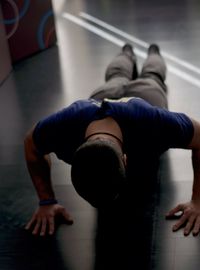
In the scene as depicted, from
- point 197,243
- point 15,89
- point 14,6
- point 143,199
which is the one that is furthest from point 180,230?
point 14,6

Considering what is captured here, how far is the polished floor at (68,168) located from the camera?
2.14m

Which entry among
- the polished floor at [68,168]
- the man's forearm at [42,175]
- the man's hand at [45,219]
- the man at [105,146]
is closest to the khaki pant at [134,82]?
the polished floor at [68,168]

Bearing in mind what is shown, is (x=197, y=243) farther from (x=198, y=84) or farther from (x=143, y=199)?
(x=198, y=84)

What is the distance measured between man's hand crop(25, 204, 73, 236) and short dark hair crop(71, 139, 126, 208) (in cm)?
51

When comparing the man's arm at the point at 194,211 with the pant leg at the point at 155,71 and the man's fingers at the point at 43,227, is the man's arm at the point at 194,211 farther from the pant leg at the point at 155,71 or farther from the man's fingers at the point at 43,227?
the pant leg at the point at 155,71

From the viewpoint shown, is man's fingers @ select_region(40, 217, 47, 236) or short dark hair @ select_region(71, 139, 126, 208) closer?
short dark hair @ select_region(71, 139, 126, 208)

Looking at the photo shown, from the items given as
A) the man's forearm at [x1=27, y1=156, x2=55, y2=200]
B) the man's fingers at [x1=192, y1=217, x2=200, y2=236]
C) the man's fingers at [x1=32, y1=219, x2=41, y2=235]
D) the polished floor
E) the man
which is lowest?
the polished floor

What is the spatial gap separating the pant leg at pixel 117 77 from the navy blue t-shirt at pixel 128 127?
19.4 inches

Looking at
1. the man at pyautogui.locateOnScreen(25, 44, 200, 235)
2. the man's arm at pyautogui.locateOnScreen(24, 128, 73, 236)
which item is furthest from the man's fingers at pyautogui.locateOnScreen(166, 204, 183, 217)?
the man's arm at pyautogui.locateOnScreen(24, 128, 73, 236)

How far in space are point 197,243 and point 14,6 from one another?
2729 millimetres

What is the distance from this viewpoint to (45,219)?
2283mm

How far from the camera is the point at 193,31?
180 inches

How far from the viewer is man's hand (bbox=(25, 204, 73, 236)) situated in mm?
2273

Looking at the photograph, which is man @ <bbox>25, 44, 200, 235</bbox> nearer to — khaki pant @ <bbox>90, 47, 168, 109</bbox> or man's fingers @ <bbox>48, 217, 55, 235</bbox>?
man's fingers @ <bbox>48, 217, 55, 235</bbox>
